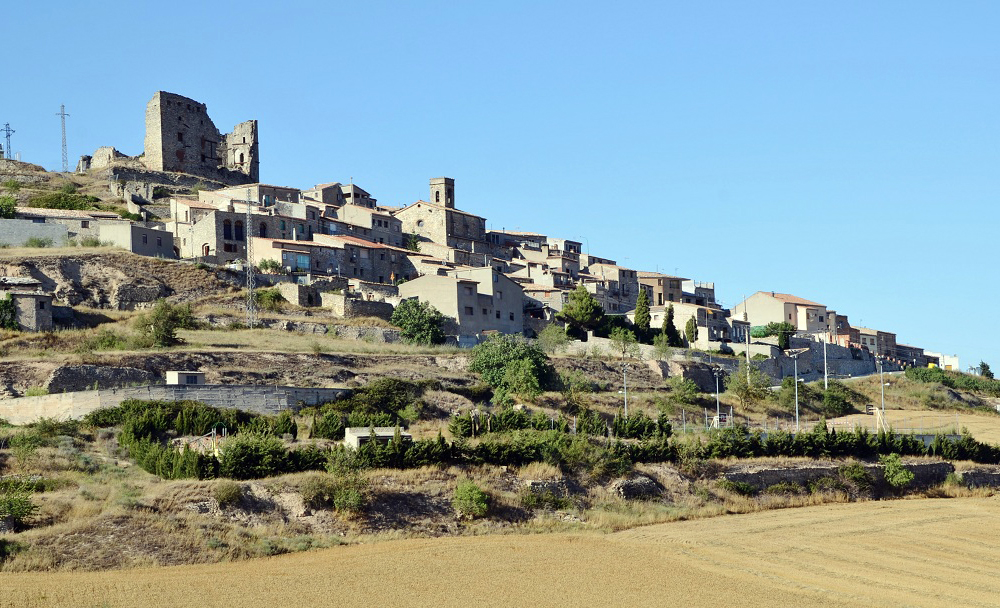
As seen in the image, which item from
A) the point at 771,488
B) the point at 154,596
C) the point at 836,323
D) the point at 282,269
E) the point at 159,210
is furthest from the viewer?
the point at 836,323

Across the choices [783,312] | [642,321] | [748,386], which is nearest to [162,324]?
[748,386]

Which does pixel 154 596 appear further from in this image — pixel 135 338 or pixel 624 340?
pixel 624 340

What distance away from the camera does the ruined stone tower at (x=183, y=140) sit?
100500 mm

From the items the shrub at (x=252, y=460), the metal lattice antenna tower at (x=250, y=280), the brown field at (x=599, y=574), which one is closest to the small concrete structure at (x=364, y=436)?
the shrub at (x=252, y=460)

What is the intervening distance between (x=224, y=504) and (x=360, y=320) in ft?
111

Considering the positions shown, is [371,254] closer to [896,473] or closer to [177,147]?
[177,147]

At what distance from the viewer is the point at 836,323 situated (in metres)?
104

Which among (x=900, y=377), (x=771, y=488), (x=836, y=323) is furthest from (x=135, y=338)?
(x=836, y=323)

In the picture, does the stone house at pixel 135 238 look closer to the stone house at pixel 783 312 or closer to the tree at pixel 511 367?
the tree at pixel 511 367

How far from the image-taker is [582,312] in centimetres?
7769

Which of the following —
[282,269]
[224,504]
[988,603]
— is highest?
[282,269]

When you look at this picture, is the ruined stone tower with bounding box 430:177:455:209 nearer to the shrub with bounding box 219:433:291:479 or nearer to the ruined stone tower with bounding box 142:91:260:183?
the ruined stone tower with bounding box 142:91:260:183

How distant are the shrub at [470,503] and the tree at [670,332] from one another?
43.4 metres

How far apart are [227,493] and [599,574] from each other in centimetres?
1013
